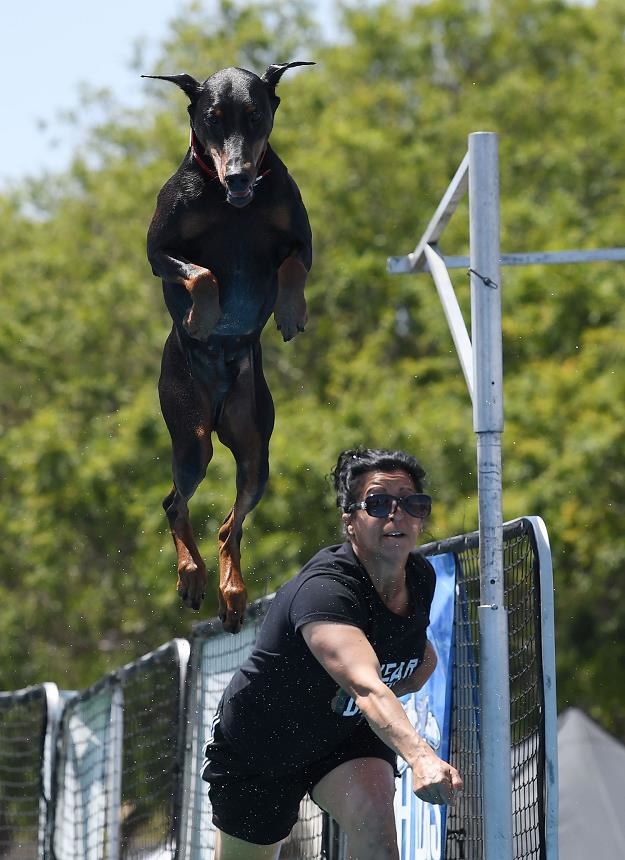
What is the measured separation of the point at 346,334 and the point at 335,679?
1582cm

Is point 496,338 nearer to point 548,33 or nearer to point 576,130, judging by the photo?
point 576,130

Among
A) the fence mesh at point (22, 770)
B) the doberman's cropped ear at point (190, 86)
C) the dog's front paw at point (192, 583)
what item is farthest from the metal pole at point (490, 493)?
the fence mesh at point (22, 770)

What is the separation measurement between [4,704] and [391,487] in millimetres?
6002

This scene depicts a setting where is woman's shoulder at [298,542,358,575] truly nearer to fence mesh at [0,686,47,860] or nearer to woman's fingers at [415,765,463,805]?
woman's fingers at [415,765,463,805]

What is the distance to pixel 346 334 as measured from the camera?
20.0 m

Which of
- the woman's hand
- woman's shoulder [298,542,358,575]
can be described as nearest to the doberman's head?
woman's shoulder [298,542,358,575]

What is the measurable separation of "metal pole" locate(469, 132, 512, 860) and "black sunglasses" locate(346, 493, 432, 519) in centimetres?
33

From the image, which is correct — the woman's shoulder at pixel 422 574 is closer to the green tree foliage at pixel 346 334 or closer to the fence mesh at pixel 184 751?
the fence mesh at pixel 184 751

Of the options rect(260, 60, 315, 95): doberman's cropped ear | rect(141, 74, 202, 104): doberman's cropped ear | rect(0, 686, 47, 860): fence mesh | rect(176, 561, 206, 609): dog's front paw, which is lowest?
rect(176, 561, 206, 609): dog's front paw

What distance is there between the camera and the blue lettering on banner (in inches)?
202

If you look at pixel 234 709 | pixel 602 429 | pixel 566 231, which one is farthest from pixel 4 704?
pixel 566 231

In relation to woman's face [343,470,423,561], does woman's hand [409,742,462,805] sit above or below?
below

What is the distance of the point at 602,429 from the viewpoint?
15320mm

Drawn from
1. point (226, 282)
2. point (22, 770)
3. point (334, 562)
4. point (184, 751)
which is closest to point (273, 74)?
point (226, 282)
